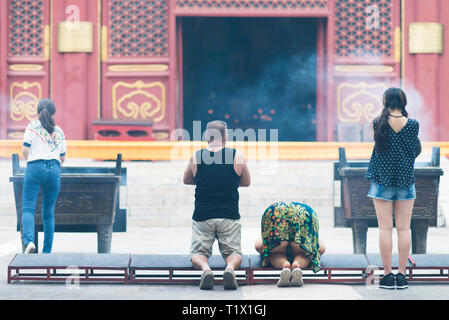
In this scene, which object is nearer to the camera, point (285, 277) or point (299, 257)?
point (285, 277)

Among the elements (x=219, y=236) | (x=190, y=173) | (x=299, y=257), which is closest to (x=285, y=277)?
(x=299, y=257)

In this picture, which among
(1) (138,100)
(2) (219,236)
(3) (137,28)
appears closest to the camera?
(2) (219,236)

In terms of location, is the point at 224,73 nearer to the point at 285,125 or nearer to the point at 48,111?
the point at 285,125

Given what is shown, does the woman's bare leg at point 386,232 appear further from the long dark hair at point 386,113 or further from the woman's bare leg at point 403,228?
the long dark hair at point 386,113

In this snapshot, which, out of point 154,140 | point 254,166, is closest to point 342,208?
point 254,166

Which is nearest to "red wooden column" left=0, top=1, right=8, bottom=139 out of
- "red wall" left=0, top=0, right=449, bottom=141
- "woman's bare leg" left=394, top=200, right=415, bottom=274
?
"red wall" left=0, top=0, right=449, bottom=141

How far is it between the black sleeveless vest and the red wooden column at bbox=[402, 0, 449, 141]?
9.13 m

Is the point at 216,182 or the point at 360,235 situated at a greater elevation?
the point at 216,182

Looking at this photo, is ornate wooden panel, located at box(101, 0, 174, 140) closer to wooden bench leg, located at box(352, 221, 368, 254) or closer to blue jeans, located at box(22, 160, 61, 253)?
blue jeans, located at box(22, 160, 61, 253)

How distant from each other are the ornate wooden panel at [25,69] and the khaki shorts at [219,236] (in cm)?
918

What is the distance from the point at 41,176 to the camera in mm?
7320

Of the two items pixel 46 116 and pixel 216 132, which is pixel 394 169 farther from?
pixel 46 116

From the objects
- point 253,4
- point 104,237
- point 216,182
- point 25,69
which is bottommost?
point 104,237

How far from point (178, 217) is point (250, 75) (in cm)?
894
